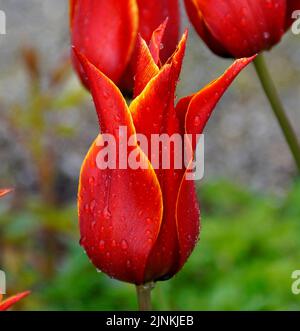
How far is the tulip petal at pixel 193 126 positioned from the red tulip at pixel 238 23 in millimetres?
329

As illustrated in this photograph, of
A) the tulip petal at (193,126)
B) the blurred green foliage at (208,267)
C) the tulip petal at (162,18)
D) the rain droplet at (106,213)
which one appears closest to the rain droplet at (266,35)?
the tulip petal at (162,18)

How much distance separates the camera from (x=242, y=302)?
2252 mm

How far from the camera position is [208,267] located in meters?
2.62

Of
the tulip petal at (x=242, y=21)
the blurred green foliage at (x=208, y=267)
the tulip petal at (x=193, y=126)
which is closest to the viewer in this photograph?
the tulip petal at (x=193, y=126)

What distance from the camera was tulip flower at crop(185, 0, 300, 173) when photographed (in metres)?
1.54

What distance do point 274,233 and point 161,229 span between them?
4.54ft

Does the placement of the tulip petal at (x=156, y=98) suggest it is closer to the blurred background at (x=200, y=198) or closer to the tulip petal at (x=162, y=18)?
the tulip petal at (x=162, y=18)

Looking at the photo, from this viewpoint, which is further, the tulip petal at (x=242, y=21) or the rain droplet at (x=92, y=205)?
the tulip petal at (x=242, y=21)

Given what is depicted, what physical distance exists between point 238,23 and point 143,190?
0.43 metres

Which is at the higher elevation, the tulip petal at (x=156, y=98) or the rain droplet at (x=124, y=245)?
the tulip petal at (x=156, y=98)

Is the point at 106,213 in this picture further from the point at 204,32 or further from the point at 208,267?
the point at 208,267

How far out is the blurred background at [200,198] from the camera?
97.0 inches

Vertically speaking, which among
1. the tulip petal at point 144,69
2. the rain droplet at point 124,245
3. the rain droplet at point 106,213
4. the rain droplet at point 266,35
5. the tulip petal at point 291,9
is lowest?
the rain droplet at point 124,245
